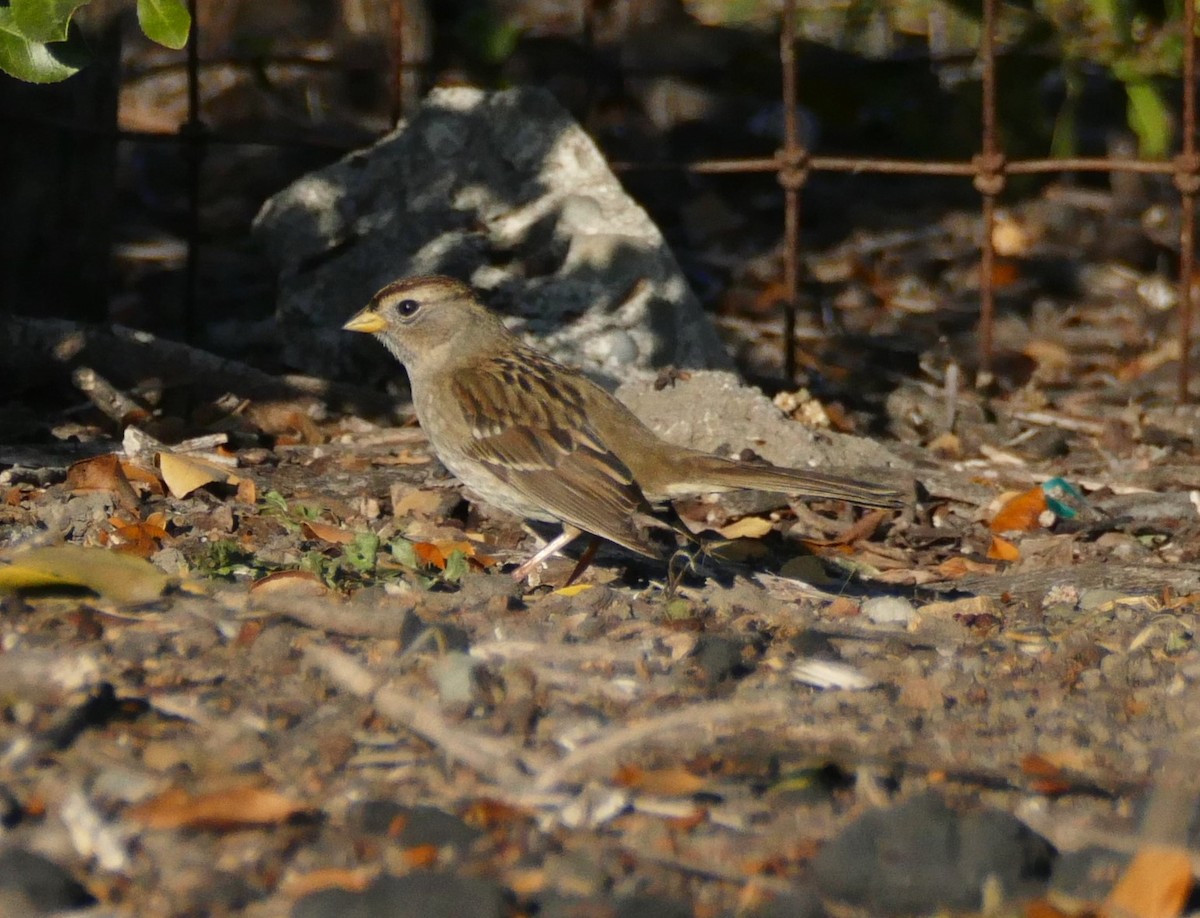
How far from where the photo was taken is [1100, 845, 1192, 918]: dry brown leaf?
2.80 meters

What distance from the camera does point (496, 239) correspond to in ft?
23.9

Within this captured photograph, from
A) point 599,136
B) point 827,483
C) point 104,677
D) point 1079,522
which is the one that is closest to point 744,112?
point 599,136

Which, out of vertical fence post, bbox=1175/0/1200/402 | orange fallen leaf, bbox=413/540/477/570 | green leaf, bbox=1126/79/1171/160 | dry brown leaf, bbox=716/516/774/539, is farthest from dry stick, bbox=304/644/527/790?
green leaf, bbox=1126/79/1171/160

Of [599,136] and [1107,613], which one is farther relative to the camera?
[599,136]

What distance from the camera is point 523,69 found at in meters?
10.5

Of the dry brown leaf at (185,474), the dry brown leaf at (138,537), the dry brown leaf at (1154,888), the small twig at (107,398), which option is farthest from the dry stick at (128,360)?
the dry brown leaf at (1154,888)

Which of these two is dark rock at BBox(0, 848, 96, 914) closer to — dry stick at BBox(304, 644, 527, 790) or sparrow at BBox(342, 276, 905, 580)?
dry stick at BBox(304, 644, 527, 790)

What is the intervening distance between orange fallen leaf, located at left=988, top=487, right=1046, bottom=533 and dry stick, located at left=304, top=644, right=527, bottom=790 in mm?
3109

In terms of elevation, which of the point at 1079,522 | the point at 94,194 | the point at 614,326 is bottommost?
the point at 1079,522

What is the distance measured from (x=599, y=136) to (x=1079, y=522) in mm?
5068

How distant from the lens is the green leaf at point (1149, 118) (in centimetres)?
789

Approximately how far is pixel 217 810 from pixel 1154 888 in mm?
1511

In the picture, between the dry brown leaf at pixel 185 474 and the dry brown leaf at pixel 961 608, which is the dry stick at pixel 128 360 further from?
the dry brown leaf at pixel 961 608

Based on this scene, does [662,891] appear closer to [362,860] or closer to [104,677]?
[362,860]
